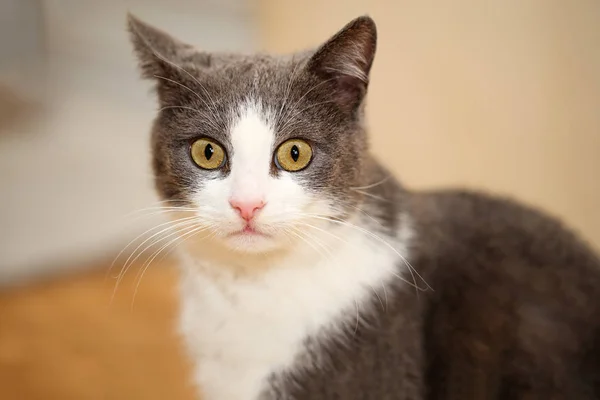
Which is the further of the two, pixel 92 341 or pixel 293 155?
pixel 92 341

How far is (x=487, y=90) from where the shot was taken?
1.58 meters

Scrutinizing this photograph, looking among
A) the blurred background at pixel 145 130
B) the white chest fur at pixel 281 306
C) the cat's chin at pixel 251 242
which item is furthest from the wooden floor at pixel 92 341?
the cat's chin at pixel 251 242

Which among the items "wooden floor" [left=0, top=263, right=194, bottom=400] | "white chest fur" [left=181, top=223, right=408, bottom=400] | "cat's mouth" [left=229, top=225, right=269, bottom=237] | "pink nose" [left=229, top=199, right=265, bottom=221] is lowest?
"wooden floor" [left=0, top=263, right=194, bottom=400]

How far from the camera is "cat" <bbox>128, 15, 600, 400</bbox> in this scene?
3.26 ft

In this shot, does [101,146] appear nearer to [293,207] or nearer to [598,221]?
[293,207]

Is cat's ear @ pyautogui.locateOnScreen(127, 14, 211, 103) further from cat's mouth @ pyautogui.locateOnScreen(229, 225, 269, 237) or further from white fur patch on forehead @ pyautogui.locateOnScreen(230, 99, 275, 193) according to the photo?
cat's mouth @ pyautogui.locateOnScreen(229, 225, 269, 237)

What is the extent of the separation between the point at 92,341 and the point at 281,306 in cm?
88

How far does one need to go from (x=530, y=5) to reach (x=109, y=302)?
1.45 m

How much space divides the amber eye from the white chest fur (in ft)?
0.70

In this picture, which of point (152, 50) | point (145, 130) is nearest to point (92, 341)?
point (145, 130)

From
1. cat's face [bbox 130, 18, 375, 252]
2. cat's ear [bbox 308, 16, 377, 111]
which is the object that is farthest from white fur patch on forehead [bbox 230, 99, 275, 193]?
cat's ear [bbox 308, 16, 377, 111]

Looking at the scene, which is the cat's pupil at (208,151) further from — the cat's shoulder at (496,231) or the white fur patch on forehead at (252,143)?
the cat's shoulder at (496,231)

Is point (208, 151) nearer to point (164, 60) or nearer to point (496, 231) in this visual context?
point (164, 60)

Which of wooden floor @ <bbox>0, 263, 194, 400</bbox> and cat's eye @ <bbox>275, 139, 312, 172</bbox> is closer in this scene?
cat's eye @ <bbox>275, 139, 312, 172</bbox>
